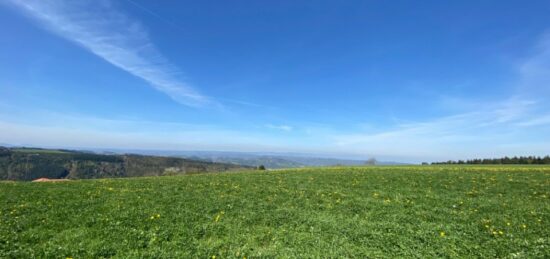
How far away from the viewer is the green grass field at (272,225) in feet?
26.9

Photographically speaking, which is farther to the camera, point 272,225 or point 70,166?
point 70,166

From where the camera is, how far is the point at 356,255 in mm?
8055

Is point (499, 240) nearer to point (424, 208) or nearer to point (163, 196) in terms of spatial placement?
point (424, 208)

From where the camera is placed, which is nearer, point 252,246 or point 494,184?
point 252,246

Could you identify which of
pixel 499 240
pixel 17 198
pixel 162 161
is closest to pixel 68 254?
pixel 17 198

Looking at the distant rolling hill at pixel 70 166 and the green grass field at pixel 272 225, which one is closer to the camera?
the green grass field at pixel 272 225

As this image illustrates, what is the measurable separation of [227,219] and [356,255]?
17.4 feet

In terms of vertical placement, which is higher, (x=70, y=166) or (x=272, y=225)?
(x=272, y=225)

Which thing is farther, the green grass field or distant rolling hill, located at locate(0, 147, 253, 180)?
distant rolling hill, located at locate(0, 147, 253, 180)

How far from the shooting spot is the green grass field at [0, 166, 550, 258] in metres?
8.21

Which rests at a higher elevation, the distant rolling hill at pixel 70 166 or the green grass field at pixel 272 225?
the green grass field at pixel 272 225

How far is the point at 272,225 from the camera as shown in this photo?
34.9 feet

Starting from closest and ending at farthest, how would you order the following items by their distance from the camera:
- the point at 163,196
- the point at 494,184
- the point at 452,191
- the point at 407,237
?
the point at 407,237
the point at 163,196
the point at 452,191
the point at 494,184

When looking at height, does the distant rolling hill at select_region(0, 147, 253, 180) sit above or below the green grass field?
below
